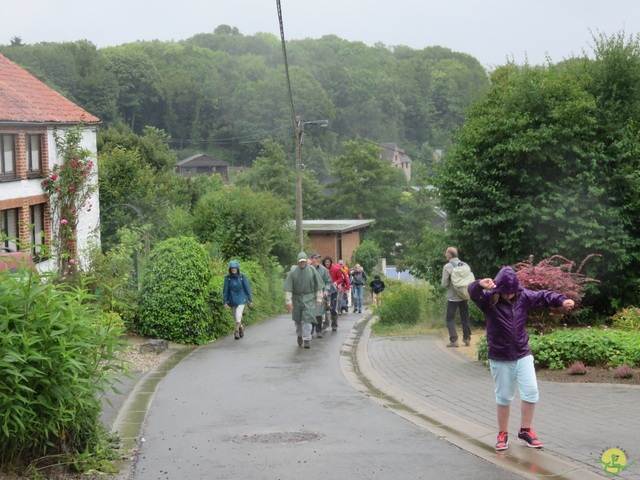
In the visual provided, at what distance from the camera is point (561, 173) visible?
16.7m

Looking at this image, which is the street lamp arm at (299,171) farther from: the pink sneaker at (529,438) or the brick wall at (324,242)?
the pink sneaker at (529,438)

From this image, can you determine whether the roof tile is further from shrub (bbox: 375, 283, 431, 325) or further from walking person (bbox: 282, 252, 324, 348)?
shrub (bbox: 375, 283, 431, 325)

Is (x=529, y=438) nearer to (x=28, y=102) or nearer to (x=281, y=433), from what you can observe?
(x=281, y=433)

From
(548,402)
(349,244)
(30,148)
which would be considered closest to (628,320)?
(548,402)

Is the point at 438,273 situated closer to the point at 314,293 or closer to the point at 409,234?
the point at 314,293

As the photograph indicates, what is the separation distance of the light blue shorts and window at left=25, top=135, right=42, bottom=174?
736 inches

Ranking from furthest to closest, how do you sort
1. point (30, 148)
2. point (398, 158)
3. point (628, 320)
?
1. point (398, 158)
2. point (30, 148)
3. point (628, 320)

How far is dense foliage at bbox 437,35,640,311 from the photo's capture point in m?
16.1

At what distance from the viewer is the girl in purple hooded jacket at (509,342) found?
7887 mm

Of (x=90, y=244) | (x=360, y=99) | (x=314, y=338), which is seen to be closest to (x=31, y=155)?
(x=90, y=244)

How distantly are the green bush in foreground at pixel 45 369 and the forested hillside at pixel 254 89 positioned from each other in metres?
76.8

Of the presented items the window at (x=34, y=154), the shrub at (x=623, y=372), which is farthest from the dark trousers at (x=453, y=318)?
the window at (x=34, y=154)

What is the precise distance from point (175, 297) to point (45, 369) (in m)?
10.2

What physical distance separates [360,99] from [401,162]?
23.6 meters
